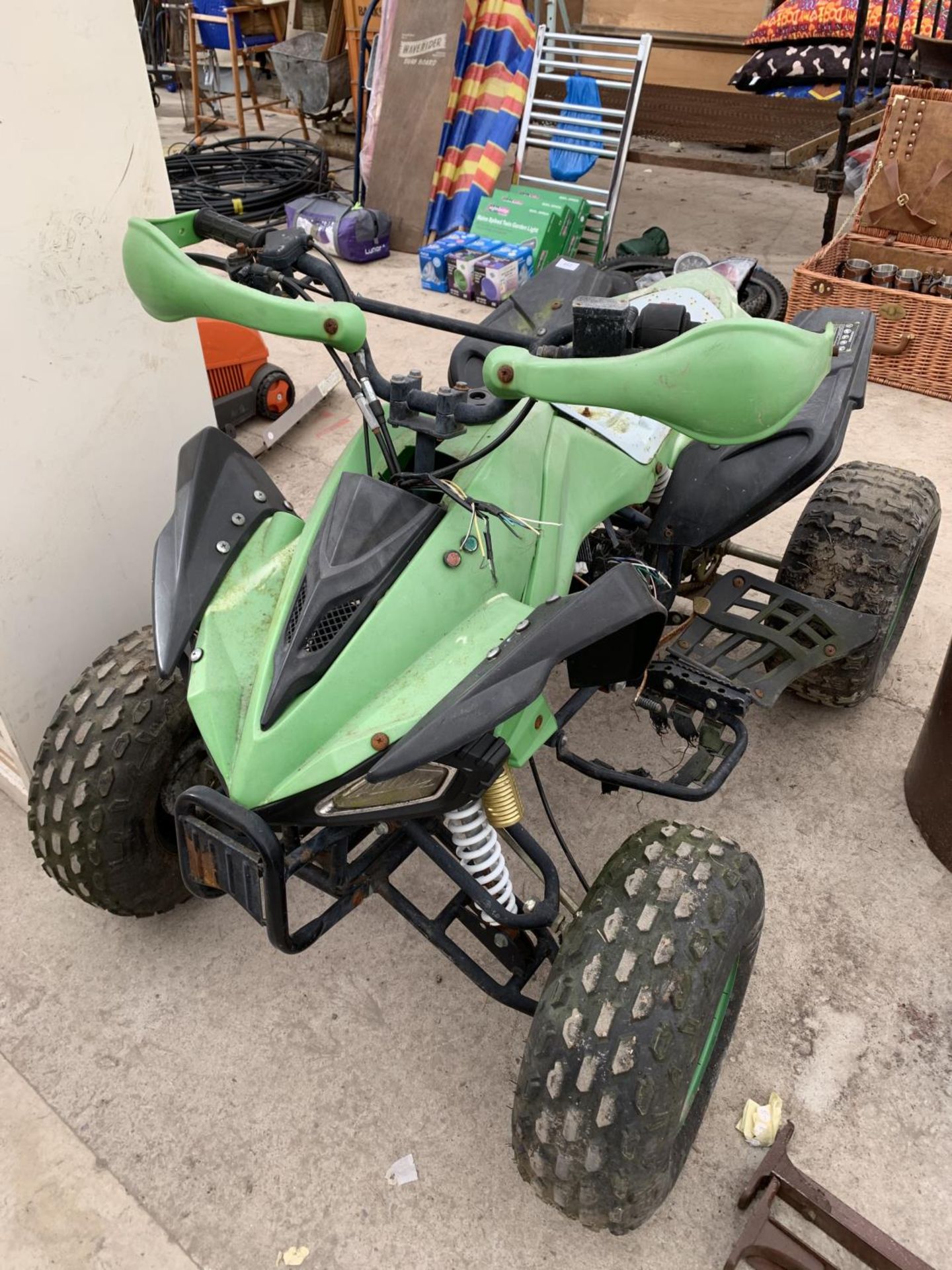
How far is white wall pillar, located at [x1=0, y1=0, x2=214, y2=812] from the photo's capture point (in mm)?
2027

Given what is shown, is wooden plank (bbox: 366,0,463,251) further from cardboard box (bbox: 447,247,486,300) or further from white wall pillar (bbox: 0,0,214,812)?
white wall pillar (bbox: 0,0,214,812)

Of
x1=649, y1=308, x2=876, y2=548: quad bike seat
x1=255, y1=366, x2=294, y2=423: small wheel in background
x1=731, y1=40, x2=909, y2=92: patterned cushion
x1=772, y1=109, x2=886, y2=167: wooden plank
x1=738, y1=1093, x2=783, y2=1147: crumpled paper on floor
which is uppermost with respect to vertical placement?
x1=731, y1=40, x2=909, y2=92: patterned cushion

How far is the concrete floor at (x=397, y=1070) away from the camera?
184 cm

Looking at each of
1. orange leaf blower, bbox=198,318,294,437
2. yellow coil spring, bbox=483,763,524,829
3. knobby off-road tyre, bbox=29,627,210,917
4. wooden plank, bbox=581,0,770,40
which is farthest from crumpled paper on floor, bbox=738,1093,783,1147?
wooden plank, bbox=581,0,770,40

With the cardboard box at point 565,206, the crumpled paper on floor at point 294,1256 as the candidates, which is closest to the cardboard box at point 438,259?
the cardboard box at point 565,206

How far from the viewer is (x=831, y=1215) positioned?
1738mm

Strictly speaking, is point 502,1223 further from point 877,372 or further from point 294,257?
point 877,372

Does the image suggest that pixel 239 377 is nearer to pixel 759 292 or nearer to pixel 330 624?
pixel 759 292

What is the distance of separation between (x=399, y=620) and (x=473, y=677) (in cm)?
19

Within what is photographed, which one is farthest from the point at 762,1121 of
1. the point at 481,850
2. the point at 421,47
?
the point at 421,47

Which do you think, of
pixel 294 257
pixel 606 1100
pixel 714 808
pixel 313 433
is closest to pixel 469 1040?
pixel 606 1100

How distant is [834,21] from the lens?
6.86 metres

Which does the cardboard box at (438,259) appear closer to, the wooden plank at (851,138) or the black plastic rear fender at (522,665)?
the wooden plank at (851,138)

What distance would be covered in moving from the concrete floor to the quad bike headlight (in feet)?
2.70
